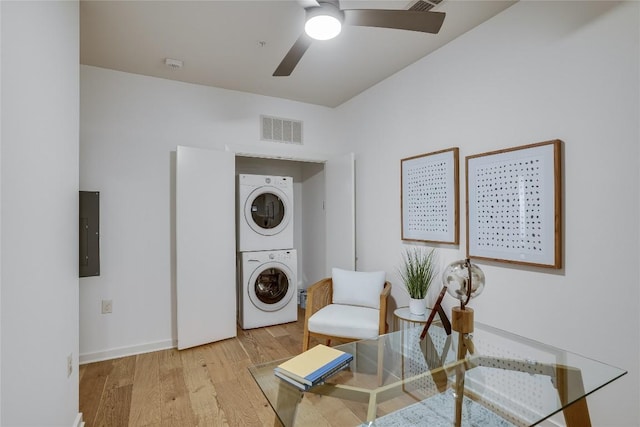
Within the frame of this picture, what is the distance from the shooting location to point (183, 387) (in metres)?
2.36

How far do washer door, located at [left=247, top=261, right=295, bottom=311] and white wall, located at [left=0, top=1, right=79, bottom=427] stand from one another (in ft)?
6.21

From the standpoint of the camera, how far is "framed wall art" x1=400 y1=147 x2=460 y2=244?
2.44 metres

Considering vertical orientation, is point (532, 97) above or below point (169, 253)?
above

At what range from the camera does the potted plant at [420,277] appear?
2.45 meters

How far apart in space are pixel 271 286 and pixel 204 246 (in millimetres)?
1067

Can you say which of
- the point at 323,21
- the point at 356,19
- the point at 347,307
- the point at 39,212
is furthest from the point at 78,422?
the point at 356,19

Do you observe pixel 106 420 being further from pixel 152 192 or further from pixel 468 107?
pixel 468 107

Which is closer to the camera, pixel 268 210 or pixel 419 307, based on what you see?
pixel 419 307

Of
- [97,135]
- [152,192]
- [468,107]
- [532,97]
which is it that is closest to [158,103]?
[97,135]

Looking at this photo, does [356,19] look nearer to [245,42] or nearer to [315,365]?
[245,42]

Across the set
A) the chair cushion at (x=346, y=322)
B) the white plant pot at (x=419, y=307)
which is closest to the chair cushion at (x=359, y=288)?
the chair cushion at (x=346, y=322)

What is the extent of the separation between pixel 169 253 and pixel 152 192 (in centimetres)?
62

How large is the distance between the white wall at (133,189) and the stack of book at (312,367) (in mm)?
2148

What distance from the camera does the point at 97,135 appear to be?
2.83 meters
